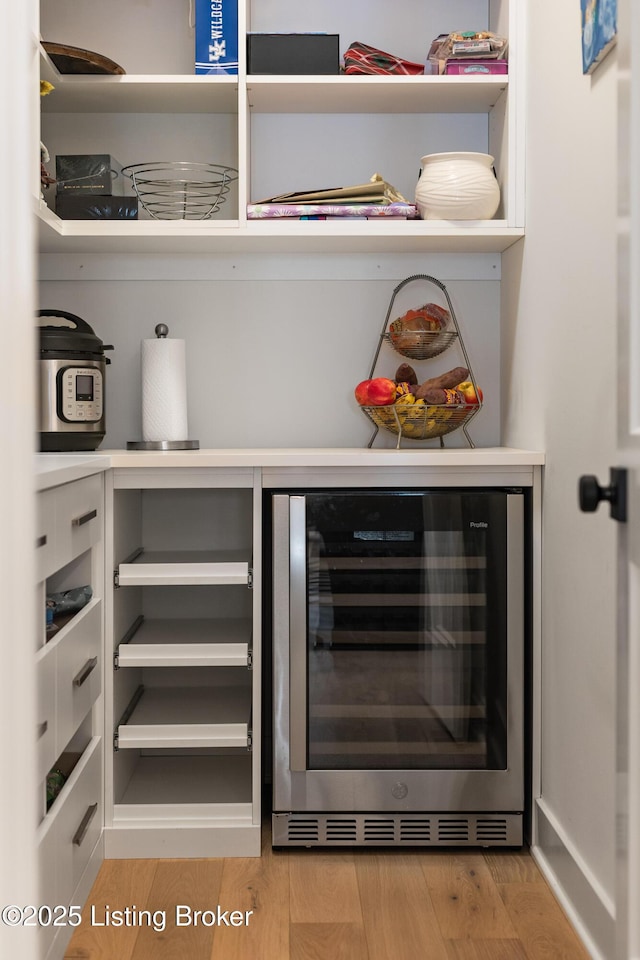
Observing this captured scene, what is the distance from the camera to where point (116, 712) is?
218 cm

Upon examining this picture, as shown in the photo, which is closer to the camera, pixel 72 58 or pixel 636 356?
pixel 636 356

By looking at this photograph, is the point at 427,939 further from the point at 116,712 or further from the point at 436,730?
the point at 116,712

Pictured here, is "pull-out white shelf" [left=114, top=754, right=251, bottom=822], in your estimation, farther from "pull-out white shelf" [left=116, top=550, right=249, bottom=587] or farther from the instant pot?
the instant pot

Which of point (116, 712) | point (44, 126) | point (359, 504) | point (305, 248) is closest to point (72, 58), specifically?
point (44, 126)

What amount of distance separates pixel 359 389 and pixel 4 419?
5.68ft

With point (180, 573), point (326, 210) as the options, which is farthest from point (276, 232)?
point (180, 573)

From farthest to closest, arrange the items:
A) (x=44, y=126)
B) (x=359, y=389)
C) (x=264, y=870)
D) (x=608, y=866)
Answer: (x=44, y=126), (x=359, y=389), (x=264, y=870), (x=608, y=866)

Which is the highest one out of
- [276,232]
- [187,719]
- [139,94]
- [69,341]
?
[139,94]

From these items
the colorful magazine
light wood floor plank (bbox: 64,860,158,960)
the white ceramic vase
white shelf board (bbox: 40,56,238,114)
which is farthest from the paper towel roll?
light wood floor plank (bbox: 64,860,158,960)

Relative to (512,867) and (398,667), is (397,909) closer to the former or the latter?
(512,867)

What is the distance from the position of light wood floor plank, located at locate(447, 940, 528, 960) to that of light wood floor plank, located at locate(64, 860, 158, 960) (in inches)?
24.1

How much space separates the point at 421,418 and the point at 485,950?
3.99 feet

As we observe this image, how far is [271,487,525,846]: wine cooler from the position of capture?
213 centimetres

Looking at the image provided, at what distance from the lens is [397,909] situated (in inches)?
74.2
